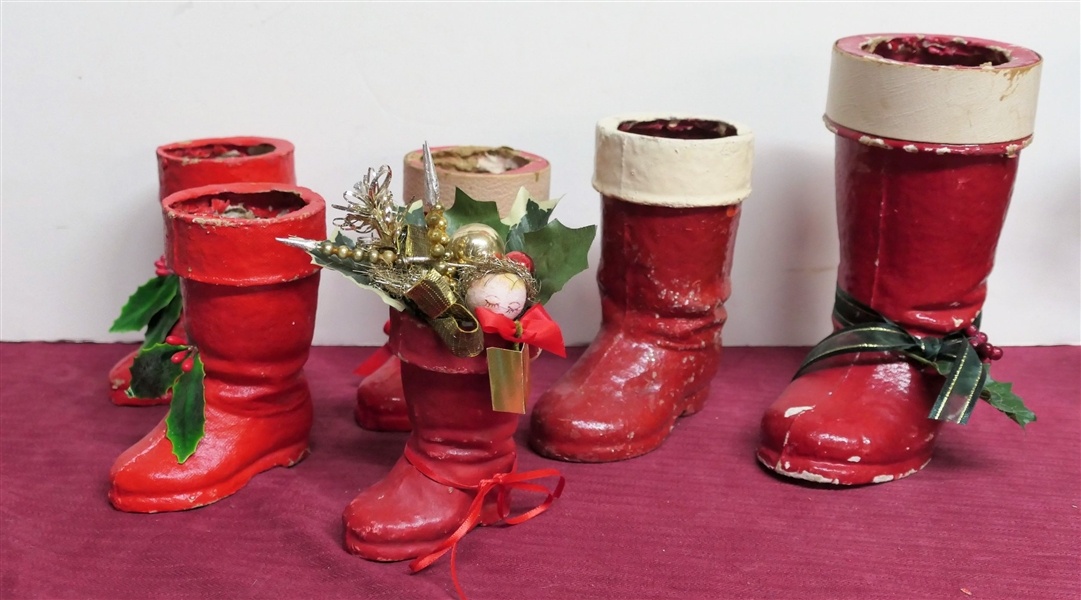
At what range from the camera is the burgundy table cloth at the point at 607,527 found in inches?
37.2

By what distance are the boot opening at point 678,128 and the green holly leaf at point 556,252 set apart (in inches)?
12.6

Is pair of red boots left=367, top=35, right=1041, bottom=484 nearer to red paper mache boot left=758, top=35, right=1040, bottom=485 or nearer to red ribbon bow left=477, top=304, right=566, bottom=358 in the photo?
red paper mache boot left=758, top=35, right=1040, bottom=485

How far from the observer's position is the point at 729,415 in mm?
1324

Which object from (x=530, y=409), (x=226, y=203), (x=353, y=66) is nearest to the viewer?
(x=226, y=203)

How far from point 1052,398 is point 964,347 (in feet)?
1.02

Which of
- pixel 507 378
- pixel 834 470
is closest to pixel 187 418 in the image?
pixel 507 378

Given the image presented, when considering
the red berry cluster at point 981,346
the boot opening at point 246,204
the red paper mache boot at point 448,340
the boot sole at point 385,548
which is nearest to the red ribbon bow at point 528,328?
the red paper mache boot at point 448,340

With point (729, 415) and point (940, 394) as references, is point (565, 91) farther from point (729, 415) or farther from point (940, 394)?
point (940, 394)

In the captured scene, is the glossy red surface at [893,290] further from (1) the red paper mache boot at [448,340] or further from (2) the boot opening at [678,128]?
(1) the red paper mache boot at [448,340]

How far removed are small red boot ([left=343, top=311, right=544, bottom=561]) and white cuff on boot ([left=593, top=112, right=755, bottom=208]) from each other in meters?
0.31

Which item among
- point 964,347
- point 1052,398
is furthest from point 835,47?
point 1052,398

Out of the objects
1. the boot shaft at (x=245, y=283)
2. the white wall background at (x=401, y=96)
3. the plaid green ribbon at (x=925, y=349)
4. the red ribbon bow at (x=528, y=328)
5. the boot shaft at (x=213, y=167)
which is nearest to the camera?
the red ribbon bow at (x=528, y=328)

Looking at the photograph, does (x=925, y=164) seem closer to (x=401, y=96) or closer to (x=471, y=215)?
(x=471, y=215)

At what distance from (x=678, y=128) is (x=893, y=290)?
1.08 ft
